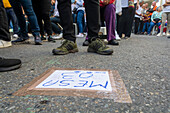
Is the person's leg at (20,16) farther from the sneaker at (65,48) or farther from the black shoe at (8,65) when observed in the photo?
the black shoe at (8,65)

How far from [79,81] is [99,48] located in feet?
2.86

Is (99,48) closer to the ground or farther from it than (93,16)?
closer to the ground

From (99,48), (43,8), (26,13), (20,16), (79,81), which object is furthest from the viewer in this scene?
(43,8)

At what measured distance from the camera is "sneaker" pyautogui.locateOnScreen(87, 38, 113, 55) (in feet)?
4.93

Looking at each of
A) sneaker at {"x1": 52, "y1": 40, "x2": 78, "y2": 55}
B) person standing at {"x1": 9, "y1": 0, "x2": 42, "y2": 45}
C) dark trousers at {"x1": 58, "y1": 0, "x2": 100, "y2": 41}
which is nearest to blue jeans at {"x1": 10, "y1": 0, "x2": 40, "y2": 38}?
person standing at {"x1": 9, "y1": 0, "x2": 42, "y2": 45}

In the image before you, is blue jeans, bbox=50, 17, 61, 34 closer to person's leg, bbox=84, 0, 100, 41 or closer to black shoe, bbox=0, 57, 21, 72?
person's leg, bbox=84, 0, 100, 41

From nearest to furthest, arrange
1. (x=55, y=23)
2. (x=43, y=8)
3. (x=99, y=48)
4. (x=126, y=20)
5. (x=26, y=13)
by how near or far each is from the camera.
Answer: (x=99, y=48), (x=26, y=13), (x=43, y=8), (x=126, y=20), (x=55, y=23)

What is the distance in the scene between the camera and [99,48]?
5.09 feet

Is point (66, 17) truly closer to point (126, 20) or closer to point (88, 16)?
point (88, 16)

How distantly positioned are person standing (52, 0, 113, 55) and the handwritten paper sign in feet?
2.29

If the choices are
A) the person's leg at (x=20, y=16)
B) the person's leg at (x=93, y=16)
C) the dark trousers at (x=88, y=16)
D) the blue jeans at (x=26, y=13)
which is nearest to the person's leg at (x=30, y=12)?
the blue jeans at (x=26, y=13)

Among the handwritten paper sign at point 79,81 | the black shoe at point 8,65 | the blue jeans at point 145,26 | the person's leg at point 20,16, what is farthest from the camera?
the blue jeans at point 145,26

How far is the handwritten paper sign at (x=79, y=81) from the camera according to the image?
26.7 inches

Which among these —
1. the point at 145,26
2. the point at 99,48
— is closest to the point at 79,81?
the point at 99,48
